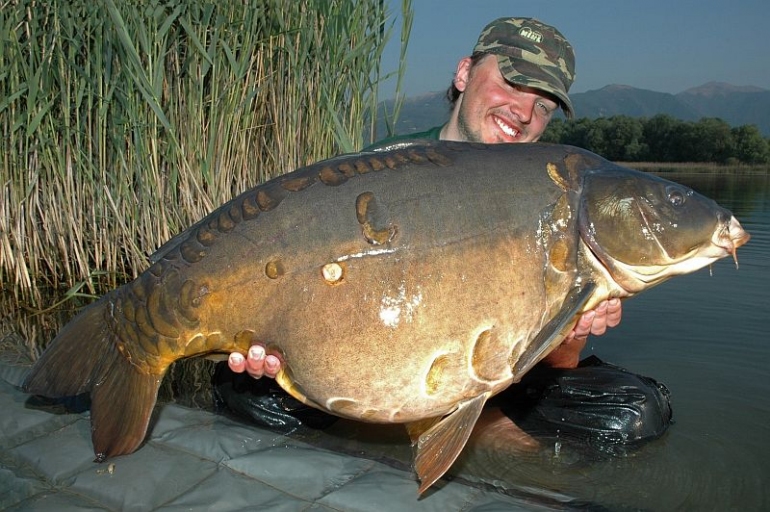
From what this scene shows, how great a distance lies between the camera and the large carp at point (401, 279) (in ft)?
6.44

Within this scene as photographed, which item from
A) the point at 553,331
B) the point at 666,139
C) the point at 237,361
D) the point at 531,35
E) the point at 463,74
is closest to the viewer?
the point at 553,331

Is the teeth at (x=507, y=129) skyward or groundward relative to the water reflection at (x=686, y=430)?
skyward

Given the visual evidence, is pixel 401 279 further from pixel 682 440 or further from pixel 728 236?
pixel 682 440

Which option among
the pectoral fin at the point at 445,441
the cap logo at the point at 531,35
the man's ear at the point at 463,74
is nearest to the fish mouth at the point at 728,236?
the pectoral fin at the point at 445,441

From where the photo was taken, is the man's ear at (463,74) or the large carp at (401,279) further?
the man's ear at (463,74)

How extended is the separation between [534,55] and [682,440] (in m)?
1.87

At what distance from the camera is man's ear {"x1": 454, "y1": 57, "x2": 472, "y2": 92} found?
3834mm

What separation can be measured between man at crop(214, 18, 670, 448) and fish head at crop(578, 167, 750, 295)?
1212mm

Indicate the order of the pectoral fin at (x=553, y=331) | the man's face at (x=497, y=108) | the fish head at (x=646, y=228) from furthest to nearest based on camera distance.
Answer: the man's face at (x=497, y=108), the fish head at (x=646, y=228), the pectoral fin at (x=553, y=331)

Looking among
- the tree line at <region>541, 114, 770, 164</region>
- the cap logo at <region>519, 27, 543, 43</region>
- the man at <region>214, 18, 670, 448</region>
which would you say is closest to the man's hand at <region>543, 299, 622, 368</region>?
the man at <region>214, 18, 670, 448</region>

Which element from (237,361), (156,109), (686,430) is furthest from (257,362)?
(156,109)

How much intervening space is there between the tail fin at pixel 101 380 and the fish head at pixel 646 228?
4.32ft

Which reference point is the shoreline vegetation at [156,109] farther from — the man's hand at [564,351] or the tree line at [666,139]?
the tree line at [666,139]

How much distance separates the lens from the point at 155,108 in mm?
4051
